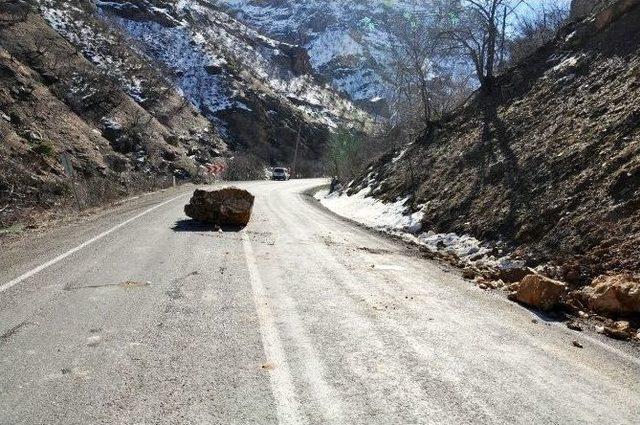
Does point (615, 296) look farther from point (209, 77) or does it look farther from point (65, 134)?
point (209, 77)

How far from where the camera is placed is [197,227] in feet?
41.0

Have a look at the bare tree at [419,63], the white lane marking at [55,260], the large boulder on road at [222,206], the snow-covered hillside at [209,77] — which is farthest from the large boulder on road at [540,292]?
the snow-covered hillside at [209,77]

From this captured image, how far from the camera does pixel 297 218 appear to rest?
1655cm

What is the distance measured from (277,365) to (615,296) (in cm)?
433

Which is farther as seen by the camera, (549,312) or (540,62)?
(540,62)

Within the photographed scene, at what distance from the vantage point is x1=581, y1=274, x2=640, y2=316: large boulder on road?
5973 mm

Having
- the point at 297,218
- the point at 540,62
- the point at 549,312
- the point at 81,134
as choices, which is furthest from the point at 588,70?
the point at 81,134

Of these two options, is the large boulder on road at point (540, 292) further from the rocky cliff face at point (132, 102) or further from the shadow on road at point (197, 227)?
the rocky cliff face at point (132, 102)

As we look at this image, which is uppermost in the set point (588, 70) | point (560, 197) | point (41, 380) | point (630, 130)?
point (588, 70)

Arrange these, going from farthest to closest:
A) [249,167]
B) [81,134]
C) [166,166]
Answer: [249,167] < [166,166] < [81,134]

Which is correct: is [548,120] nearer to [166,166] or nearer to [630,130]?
[630,130]

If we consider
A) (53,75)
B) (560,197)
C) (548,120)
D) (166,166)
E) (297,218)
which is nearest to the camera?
(560,197)

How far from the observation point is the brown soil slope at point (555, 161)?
823 centimetres

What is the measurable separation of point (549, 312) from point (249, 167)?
51.7 metres
